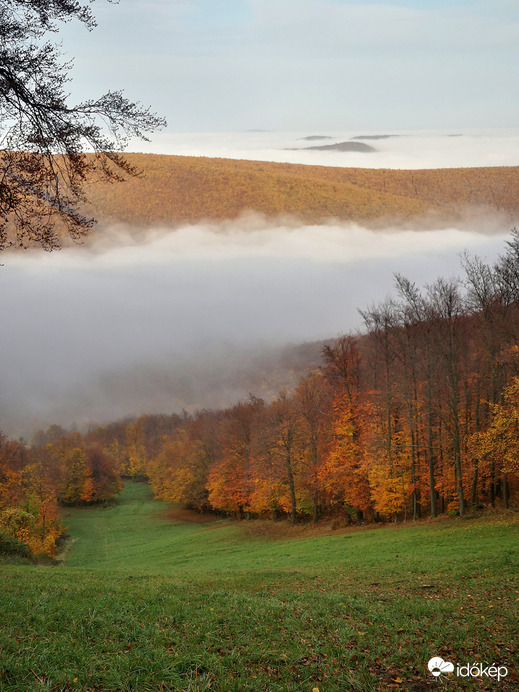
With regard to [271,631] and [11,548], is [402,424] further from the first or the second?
[271,631]

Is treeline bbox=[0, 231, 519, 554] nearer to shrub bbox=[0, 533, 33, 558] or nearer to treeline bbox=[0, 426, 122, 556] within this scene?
treeline bbox=[0, 426, 122, 556]

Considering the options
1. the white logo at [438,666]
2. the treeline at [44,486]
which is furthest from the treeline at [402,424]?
the white logo at [438,666]

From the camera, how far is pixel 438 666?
6.73 m

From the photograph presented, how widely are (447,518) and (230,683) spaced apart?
2703cm

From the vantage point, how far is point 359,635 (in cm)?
786

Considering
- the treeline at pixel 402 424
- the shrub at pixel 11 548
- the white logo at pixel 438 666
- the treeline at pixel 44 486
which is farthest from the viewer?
the treeline at pixel 44 486

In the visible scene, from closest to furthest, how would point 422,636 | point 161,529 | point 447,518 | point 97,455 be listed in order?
point 422,636 < point 447,518 < point 161,529 < point 97,455

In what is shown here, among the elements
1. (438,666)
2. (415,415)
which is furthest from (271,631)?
(415,415)

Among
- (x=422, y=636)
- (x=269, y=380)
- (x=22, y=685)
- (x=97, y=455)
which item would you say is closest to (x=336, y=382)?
(x=422, y=636)

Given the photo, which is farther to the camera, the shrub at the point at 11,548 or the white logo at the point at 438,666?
the shrub at the point at 11,548

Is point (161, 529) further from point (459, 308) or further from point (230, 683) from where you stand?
point (230, 683)

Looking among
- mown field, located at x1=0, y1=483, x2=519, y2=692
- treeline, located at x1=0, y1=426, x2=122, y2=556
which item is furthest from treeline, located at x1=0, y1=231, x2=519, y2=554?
mown field, located at x1=0, y1=483, x2=519, y2=692

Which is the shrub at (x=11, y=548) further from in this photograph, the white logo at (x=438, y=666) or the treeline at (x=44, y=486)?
the white logo at (x=438, y=666)

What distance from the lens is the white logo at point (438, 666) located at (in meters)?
6.58
